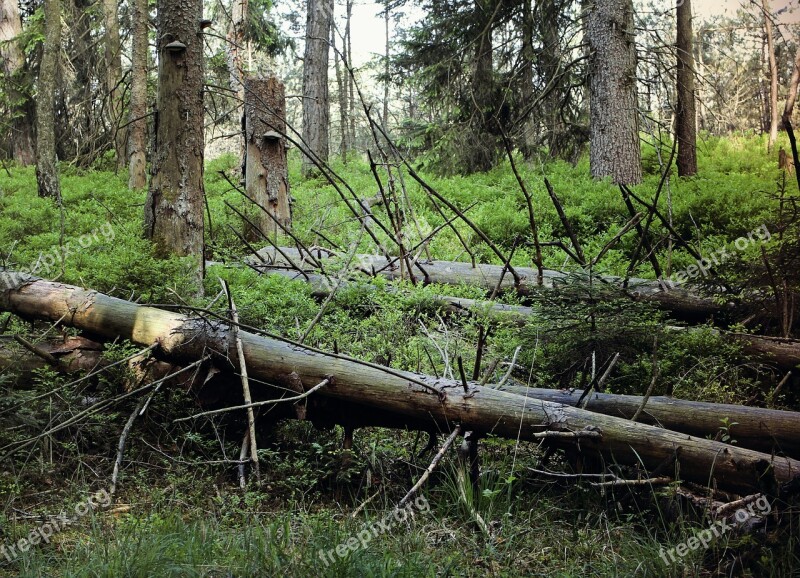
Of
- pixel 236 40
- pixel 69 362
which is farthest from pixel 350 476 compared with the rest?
pixel 236 40

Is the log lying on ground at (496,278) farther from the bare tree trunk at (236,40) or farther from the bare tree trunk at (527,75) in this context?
Result: the bare tree trunk at (236,40)

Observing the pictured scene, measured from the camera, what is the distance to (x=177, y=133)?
23.0ft

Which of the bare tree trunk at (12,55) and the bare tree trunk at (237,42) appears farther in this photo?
the bare tree trunk at (12,55)

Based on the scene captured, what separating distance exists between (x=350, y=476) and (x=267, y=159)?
306 inches

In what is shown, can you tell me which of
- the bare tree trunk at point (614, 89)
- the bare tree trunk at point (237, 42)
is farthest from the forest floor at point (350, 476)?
the bare tree trunk at point (237, 42)

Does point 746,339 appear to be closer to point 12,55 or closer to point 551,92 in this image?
point 551,92

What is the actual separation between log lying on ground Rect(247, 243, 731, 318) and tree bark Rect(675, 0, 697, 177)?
6.37 meters

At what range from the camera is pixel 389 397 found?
14.4 ft

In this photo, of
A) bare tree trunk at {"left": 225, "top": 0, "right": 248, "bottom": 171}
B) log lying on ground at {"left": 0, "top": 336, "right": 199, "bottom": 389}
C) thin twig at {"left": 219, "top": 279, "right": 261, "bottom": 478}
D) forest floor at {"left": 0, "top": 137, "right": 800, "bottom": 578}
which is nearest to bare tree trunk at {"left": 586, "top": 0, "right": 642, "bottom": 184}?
forest floor at {"left": 0, "top": 137, "right": 800, "bottom": 578}

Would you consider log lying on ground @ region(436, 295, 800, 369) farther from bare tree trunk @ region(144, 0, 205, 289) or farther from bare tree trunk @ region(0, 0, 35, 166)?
bare tree trunk @ region(0, 0, 35, 166)

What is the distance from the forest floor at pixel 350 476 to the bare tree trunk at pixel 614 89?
4.84 metres

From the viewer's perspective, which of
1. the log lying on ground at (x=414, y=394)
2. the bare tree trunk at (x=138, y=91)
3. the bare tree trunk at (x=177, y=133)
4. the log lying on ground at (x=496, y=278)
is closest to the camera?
the log lying on ground at (x=414, y=394)

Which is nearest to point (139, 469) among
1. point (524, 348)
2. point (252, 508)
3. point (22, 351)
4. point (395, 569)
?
point (252, 508)

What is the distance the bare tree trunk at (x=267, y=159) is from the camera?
1107 cm
